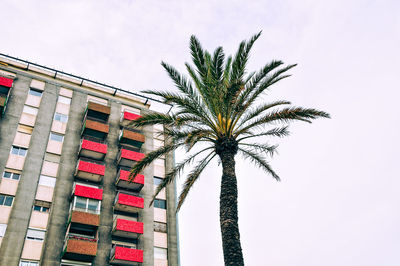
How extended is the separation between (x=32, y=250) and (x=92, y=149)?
35.0ft

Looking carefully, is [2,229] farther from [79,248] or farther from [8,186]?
[79,248]

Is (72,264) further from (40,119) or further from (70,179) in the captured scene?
(40,119)

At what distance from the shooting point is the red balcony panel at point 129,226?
31.2 m

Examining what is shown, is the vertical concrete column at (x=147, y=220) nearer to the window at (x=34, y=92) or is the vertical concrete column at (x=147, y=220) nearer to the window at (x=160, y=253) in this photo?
the window at (x=160, y=253)

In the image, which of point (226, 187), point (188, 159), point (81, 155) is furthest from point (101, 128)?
point (226, 187)

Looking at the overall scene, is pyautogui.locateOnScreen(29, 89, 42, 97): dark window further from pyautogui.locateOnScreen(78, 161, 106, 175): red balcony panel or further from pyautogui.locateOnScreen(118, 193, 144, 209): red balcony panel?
pyautogui.locateOnScreen(118, 193, 144, 209): red balcony panel

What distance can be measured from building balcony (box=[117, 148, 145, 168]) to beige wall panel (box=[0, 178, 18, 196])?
9.93 m

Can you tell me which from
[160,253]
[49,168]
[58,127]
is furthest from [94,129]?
[160,253]

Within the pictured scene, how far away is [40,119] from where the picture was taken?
114 ft

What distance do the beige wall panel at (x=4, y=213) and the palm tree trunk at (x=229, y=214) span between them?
21.2 m

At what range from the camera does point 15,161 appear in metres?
31.0

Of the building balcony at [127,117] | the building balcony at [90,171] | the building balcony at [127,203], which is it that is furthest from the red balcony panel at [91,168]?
the building balcony at [127,117]

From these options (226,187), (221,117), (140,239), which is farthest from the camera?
(140,239)

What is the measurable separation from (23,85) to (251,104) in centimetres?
2868
